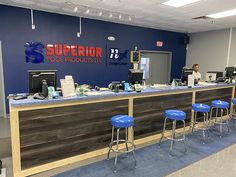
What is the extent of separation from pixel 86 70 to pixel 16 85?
2.08m

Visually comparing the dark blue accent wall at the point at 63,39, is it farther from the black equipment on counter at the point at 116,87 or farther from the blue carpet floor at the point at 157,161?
the blue carpet floor at the point at 157,161

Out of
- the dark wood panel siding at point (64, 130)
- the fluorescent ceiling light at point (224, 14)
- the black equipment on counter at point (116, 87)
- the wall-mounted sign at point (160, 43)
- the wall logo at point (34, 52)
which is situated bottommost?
the dark wood panel siding at point (64, 130)

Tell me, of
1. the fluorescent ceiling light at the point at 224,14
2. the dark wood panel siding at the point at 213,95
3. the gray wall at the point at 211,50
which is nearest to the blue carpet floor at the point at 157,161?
the dark wood panel siding at the point at 213,95

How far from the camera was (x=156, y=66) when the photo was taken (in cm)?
773

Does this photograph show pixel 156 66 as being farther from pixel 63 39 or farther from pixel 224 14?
pixel 63 39

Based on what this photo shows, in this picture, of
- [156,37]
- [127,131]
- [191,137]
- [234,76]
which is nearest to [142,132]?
[127,131]

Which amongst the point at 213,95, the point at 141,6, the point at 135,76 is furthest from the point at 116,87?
→ the point at 213,95

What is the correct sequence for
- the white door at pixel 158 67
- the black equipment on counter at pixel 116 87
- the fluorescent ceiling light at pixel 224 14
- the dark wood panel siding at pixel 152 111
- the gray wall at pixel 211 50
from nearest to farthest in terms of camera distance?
the black equipment on counter at pixel 116 87 < the dark wood panel siding at pixel 152 111 < the fluorescent ceiling light at pixel 224 14 < the gray wall at pixel 211 50 < the white door at pixel 158 67

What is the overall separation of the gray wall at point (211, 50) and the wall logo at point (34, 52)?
6333 millimetres

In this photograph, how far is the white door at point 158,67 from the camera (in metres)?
7.57

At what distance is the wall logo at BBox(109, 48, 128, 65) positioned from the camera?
639cm

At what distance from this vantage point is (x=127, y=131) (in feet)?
10.9

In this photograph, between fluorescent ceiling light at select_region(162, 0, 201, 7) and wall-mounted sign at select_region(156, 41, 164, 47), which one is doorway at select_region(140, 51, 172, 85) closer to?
wall-mounted sign at select_region(156, 41, 164, 47)

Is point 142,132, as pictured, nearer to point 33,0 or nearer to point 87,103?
point 87,103
